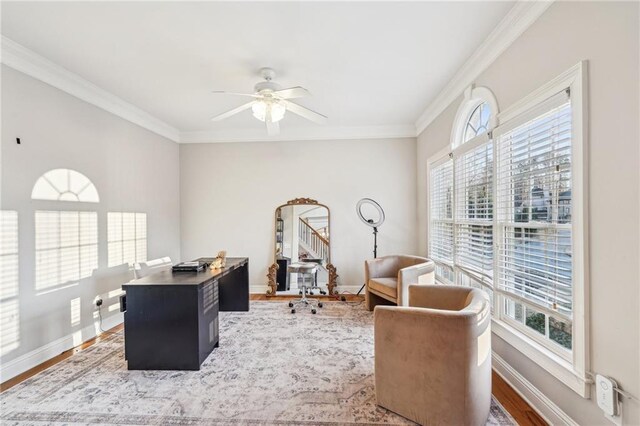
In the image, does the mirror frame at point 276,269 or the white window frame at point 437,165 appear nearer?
the white window frame at point 437,165

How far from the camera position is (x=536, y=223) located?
71.1 inches

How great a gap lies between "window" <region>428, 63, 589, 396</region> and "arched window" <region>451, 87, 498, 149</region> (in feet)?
0.06

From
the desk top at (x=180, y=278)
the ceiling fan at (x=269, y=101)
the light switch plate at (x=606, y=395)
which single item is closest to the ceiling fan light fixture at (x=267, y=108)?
the ceiling fan at (x=269, y=101)

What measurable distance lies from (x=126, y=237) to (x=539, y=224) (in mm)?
4236

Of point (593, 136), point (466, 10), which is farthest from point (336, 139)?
point (593, 136)

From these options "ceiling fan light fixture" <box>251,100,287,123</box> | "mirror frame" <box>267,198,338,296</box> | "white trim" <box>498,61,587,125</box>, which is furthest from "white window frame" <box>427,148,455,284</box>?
"ceiling fan light fixture" <box>251,100,287,123</box>

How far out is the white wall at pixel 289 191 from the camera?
456cm

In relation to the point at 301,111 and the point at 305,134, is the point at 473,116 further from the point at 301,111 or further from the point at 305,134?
the point at 305,134

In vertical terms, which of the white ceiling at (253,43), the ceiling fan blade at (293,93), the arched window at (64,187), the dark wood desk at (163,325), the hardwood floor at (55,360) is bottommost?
the hardwood floor at (55,360)

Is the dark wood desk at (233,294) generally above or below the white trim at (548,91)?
below

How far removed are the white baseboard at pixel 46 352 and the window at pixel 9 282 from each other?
13 cm

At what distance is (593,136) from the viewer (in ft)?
4.54

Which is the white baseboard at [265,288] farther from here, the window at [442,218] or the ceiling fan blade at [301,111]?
the ceiling fan blade at [301,111]

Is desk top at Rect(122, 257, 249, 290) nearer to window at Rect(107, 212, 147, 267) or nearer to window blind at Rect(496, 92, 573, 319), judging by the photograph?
window at Rect(107, 212, 147, 267)
